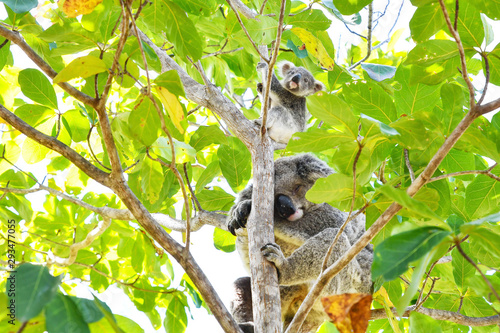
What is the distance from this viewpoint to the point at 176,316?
3186 mm

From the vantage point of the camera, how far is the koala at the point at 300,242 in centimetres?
296

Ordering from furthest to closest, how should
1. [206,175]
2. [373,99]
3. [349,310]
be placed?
[206,175] → [373,99] → [349,310]

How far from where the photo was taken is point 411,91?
2508mm

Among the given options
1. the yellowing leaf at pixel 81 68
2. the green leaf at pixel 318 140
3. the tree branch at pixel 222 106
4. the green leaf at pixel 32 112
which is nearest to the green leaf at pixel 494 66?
the green leaf at pixel 318 140

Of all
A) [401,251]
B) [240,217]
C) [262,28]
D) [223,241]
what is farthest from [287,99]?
[401,251]

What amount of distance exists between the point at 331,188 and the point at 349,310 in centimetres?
59

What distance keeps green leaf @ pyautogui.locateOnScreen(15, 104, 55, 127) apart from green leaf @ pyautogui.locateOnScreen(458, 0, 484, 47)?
2.26 metres

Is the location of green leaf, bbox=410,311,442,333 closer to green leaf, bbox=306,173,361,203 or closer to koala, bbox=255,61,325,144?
green leaf, bbox=306,173,361,203

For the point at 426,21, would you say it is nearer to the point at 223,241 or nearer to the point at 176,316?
the point at 176,316

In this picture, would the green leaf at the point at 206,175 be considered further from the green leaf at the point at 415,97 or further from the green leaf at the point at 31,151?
the green leaf at the point at 415,97

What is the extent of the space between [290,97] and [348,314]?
4889 mm

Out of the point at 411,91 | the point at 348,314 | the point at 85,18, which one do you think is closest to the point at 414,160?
the point at 411,91

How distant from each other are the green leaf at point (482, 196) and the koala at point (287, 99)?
3.01 m

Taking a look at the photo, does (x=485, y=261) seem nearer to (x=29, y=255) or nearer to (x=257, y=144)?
(x=257, y=144)
